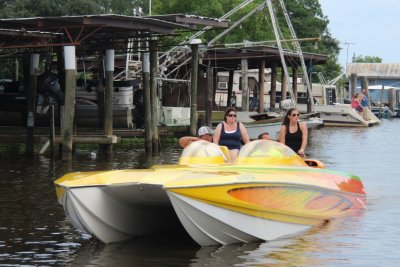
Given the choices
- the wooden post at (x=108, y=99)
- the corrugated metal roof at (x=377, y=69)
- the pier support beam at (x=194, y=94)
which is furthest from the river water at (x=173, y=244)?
the corrugated metal roof at (x=377, y=69)

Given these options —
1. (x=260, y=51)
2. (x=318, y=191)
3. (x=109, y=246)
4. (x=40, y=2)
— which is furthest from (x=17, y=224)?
(x=40, y=2)

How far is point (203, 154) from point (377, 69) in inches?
3607

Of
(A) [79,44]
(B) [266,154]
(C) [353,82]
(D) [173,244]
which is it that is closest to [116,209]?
(D) [173,244]

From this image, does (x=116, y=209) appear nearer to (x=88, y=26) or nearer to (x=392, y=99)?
(x=88, y=26)

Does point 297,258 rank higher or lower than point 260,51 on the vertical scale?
lower

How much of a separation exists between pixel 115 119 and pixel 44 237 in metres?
17.7

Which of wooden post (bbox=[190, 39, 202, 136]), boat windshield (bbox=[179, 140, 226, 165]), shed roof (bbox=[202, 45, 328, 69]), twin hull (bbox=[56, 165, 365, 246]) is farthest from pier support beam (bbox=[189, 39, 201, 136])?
twin hull (bbox=[56, 165, 365, 246])

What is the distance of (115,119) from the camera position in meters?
30.5

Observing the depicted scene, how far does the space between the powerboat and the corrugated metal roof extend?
8712cm

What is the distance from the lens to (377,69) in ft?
336

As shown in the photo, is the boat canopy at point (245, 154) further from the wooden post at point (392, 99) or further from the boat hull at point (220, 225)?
the wooden post at point (392, 99)

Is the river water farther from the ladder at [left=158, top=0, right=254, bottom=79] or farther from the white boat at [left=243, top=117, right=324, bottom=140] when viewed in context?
the ladder at [left=158, top=0, right=254, bottom=79]

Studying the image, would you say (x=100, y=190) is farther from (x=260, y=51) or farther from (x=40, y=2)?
(x=40, y=2)

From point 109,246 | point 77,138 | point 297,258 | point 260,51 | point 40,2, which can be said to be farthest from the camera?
point 40,2
